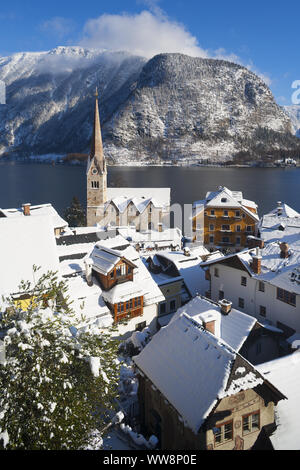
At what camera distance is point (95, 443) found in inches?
525

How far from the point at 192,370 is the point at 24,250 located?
47.6 feet

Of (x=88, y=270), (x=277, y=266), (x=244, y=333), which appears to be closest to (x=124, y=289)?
(x=88, y=270)

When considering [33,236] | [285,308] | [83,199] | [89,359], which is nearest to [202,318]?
[89,359]

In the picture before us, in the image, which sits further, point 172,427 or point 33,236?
point 33,236

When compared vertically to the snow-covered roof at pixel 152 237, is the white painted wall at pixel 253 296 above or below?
below

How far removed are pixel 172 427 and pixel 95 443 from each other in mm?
3495

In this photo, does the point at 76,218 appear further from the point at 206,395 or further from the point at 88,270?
the point at 206,395

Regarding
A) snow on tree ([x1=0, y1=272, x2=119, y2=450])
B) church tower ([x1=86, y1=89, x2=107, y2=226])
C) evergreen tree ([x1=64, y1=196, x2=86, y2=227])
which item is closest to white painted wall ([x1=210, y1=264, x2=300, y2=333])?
snow on tree ([x1=0, y1=272, x2=119, y2=450])

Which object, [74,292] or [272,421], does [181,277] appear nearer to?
[74,292]

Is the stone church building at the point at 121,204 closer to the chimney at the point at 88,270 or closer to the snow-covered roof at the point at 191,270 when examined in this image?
the snow-covered roof at the point at 191,270

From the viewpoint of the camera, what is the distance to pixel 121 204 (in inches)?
2366

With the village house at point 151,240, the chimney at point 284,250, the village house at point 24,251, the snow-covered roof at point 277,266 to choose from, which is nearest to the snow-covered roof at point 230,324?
the snow-covered roof at point 277,266

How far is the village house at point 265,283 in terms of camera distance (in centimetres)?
2383

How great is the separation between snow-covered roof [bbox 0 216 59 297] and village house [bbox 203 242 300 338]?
530 inches
